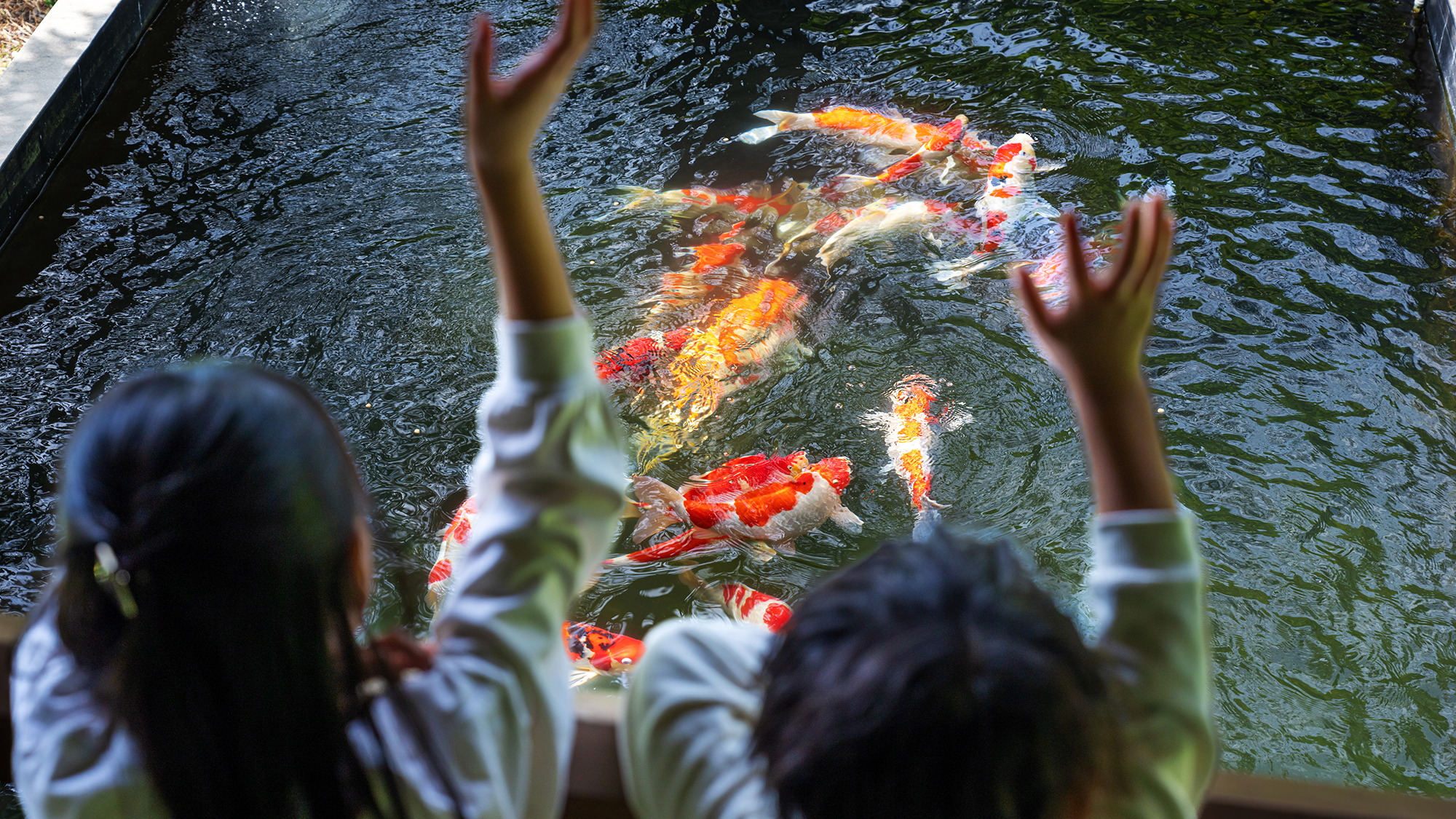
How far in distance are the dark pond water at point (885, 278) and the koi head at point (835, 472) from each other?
17 cm

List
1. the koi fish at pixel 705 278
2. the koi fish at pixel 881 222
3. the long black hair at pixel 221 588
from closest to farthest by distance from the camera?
the long black hair at pixel 221 588 < the koi fish at pixel 705 278 < the koi fish at pixel 881 222

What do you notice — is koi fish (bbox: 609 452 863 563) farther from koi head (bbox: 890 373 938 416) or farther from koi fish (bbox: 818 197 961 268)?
koi fish (bbox: 818 197 961 268)

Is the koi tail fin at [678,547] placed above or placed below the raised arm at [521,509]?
below

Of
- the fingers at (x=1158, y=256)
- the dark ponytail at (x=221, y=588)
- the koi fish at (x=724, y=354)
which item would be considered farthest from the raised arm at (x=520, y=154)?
the koi fish at (x=724, y=354)

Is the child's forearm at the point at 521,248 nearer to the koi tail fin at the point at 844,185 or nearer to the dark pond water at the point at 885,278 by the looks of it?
the dark pond water at the point at 885,278

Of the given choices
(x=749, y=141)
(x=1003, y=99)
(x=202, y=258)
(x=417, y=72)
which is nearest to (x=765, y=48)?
(x=749, y=141)

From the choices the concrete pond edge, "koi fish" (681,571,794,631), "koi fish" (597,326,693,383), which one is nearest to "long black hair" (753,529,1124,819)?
"koi fish" (681,571,794,631)

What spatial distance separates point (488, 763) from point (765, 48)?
600cm

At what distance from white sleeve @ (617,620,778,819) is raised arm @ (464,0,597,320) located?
0.42 meters

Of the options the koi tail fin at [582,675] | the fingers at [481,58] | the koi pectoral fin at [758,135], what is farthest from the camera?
the koi pectoral fin at [758,135]

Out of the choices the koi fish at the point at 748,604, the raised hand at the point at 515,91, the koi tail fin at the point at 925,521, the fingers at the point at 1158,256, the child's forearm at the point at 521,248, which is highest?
the raised hand at the point at 515,91

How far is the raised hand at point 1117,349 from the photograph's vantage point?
43.2 inches

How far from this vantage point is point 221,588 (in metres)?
0.91

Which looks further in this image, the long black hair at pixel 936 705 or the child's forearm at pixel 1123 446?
the child's forearm at pixel 1123 446
